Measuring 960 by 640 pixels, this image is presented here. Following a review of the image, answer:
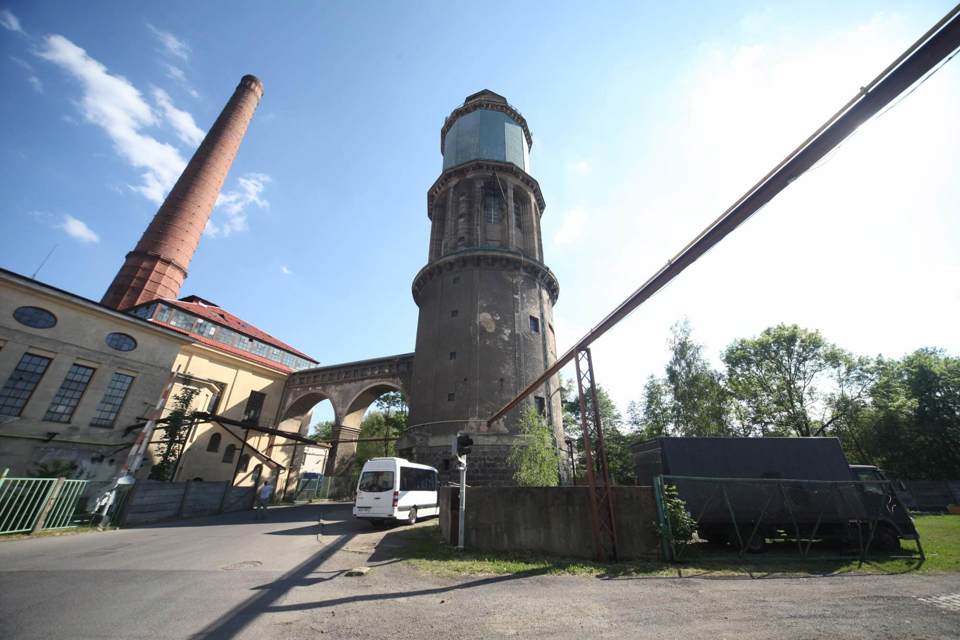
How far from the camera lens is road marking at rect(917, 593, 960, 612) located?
5.48 metres

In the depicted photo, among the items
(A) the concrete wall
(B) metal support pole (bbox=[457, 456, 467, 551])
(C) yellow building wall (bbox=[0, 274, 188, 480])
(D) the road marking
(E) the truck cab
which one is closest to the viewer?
(D) the road marking

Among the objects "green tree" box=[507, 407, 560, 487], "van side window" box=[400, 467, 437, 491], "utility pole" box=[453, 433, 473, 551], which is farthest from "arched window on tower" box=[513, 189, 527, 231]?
"utility pole" box=[453, 433, 473, 551]

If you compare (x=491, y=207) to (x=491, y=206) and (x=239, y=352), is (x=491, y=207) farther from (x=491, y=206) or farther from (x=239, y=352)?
(x=239, y=352)

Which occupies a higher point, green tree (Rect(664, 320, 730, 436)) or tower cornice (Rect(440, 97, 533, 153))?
tower cornice (Rect(440, 97, 533, 153))

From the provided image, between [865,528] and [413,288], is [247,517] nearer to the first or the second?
[413,288]

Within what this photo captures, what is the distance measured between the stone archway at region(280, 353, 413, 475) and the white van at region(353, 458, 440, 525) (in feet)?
37.3

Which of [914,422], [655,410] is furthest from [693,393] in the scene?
[914,422]

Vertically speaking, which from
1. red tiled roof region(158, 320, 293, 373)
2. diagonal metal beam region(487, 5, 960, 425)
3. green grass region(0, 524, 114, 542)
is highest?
red tiled roof region(158, 320, 293, 373)

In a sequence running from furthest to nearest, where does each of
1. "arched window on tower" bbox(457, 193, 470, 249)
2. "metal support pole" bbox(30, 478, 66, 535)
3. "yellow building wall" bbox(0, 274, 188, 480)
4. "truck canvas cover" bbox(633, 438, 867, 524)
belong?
"arched window on tower" bbox(457, 193, 470, 249) < "yellow building wall" bbox(0, 274, 188, 480) < "metal support pole" bbox(30, 478, 66, 535) < "truck canvas cover" bbox(633, 438, 867, 524)

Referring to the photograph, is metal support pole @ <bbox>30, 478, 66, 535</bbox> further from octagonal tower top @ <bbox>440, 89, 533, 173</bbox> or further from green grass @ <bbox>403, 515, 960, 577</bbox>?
octagonal tower top @ <bbox>440, 89, 533, 173</bbox>

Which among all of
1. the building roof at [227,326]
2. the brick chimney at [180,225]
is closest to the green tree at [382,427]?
the building roof at [227,326]

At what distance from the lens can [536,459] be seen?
14.7 metres

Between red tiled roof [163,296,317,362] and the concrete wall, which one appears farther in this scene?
red tiled roof [163,296,317,362]

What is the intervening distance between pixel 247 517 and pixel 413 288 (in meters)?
15.0
